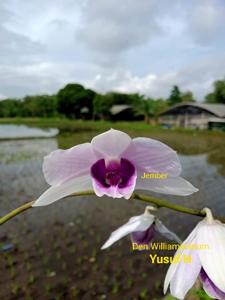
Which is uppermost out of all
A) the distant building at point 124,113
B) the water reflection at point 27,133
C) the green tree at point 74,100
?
the green tree at point 74,100

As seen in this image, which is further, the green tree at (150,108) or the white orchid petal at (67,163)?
the green tree at (150,108)

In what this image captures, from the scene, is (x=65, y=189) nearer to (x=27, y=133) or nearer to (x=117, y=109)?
(x=27, y=133)

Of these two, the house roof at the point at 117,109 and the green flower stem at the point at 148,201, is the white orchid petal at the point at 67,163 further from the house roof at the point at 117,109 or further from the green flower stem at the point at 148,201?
the house roof at the point at 117,109

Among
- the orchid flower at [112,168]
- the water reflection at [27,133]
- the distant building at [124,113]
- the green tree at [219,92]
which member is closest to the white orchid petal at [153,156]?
the orchid flower at [112,168]

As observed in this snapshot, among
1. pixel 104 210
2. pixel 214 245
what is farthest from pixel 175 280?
pixel 104 210

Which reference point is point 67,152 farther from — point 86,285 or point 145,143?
point 86,285

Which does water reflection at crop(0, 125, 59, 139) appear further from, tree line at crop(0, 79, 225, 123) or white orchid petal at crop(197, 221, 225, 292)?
white orchid petal at crop(197, 221, 225, 292)
